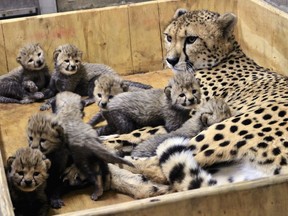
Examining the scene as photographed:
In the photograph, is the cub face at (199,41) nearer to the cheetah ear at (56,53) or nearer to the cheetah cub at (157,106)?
the cheetah cub at (157,106)

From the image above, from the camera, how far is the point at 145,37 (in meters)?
3.55

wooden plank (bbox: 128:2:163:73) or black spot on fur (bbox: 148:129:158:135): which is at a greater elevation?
wooden plank (bbox: 128:2:163:73)

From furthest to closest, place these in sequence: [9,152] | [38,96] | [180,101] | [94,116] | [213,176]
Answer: [38,96] < [94,116] < [9,152] < [180,101] < [213,176]

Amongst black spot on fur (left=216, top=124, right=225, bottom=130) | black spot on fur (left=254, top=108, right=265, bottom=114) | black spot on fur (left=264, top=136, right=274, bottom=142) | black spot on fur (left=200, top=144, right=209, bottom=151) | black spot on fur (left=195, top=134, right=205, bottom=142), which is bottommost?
black spot on fur (left=200, top=144, right=209, bottom=151)

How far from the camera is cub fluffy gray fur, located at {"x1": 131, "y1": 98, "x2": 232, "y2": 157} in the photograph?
2.41 metres

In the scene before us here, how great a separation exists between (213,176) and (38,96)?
1367mm

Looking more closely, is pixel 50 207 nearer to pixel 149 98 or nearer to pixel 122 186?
pixel 122 186

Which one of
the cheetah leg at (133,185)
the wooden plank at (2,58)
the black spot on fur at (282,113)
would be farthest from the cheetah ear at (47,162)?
the wooden plank at (2,58)

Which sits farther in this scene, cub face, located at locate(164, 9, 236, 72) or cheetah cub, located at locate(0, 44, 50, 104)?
cheetah cub, located at locate(0, 44, 50, 104)

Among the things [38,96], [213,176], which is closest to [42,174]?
[213,176]

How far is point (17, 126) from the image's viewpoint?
119 inches

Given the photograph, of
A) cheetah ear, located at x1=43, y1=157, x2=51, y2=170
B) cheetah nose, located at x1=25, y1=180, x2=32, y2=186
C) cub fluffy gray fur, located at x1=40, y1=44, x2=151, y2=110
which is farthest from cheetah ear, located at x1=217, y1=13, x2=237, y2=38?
cheetah nose, located at x1=25, y1=180, x2=32, y2=186

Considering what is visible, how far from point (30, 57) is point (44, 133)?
111cm

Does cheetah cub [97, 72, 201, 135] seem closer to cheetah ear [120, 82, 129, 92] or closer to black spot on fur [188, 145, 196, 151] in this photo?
cheetah ear [120, 82, 129, 92]
